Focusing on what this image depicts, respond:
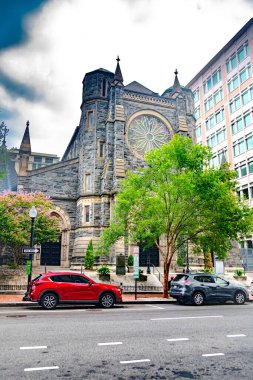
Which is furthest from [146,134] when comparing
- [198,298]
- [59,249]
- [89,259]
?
[198,298]

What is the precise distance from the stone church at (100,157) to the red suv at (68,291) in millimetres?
12543

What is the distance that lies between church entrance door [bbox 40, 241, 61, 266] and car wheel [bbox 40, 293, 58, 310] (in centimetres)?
1620

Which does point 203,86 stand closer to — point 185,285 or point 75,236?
point 75,236

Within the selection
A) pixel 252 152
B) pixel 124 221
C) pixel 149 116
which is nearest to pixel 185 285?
pixel 124 221

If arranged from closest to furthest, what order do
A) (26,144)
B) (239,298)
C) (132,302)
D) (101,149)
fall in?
(132,302) → (239,298) → (101,149) → (26,144)

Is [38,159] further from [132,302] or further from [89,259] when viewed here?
[132,302]

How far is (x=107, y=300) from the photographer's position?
1318 centimetres

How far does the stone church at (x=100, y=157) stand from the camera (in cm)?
2816

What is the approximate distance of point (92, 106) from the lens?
31562 millimetres

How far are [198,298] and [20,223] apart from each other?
42.2ft

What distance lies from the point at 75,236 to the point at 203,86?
37.8m

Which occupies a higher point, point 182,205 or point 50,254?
point 182,205

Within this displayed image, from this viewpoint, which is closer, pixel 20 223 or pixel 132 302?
pixel 132 302

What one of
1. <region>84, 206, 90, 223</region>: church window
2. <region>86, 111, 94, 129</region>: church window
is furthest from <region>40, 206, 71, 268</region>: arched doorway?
<region>86, 111, 94, 129</region>: church window
